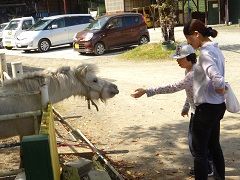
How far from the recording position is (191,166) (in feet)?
18.9

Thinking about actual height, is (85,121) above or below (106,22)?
below

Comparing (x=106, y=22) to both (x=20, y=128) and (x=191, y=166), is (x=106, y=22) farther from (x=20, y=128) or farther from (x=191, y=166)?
(x=20, y=128)

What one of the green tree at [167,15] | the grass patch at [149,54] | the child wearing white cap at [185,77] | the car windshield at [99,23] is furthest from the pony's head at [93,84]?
the car windshield at [99,23]

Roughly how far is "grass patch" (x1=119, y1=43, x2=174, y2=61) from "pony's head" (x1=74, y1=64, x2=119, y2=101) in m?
11.3

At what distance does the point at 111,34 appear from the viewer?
66.7ft

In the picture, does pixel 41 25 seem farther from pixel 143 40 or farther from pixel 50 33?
pixel 143 40

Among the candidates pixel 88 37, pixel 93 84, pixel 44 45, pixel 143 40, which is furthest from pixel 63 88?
pixel 44 45

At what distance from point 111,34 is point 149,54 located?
363cm

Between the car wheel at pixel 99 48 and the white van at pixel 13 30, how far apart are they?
6249mm

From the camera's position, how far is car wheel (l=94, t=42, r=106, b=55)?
19688 mm

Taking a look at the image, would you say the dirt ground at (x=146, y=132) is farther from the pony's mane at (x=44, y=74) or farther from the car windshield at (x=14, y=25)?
the car windshield at (x=14, y=25)

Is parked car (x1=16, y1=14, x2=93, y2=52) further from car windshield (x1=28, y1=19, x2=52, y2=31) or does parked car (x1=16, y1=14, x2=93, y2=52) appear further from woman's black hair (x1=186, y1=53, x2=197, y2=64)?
woman's black hair (x1=186, y1=53, x2=197, y2=64)

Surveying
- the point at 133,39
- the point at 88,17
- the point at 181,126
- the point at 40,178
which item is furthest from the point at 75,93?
the point at 88,17

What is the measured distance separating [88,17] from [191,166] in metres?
19.9
